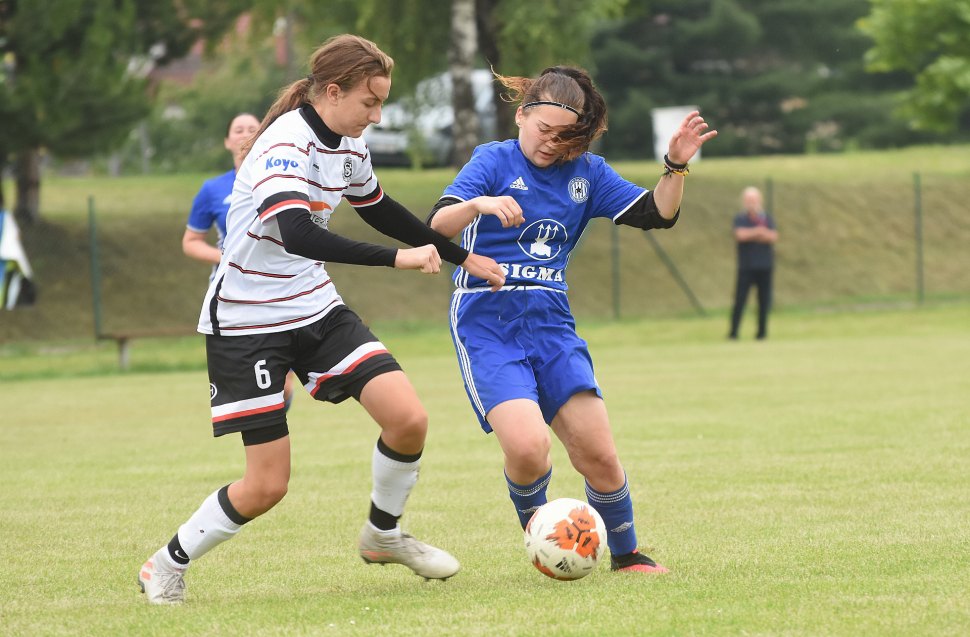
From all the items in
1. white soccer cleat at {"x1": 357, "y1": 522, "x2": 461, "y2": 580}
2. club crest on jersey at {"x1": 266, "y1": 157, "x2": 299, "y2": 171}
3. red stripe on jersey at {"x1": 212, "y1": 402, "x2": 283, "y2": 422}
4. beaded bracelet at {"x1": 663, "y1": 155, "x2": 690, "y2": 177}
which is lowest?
white soccer cleat at {"x1": 357, "y1": 522, "x2": 461, "y2": 580}

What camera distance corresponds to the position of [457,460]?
7.68 meters

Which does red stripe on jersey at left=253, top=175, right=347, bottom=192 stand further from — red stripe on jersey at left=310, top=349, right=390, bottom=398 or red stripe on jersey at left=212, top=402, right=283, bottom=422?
red stripe on jersey at left=212, top=402, right=283, bottom=422

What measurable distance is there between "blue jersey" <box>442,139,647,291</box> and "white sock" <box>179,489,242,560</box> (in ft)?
4.13

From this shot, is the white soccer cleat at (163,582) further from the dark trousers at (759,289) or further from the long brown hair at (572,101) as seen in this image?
the dark trousers at (759,289)

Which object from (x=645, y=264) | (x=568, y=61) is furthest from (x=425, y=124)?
(x=568, y=61)

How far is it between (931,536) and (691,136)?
76.5 inches

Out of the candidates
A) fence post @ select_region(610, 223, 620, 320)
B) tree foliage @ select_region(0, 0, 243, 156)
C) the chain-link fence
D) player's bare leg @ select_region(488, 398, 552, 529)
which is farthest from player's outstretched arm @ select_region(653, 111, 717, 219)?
fence post @ select_region(610, 223, 620, 320)

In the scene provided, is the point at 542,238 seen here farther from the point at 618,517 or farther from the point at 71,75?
the point at 71,75

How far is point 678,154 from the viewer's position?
14.9 feet

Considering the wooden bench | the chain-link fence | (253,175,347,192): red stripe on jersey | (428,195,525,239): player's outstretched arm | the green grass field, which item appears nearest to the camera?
the green grass field

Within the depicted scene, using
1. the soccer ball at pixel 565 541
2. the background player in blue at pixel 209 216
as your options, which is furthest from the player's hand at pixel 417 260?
the background player in blue at pixel 209 216

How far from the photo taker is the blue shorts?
14.5 ft

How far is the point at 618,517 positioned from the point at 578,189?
1.29 meters

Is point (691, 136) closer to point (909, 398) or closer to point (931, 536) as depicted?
point (931, 536)
